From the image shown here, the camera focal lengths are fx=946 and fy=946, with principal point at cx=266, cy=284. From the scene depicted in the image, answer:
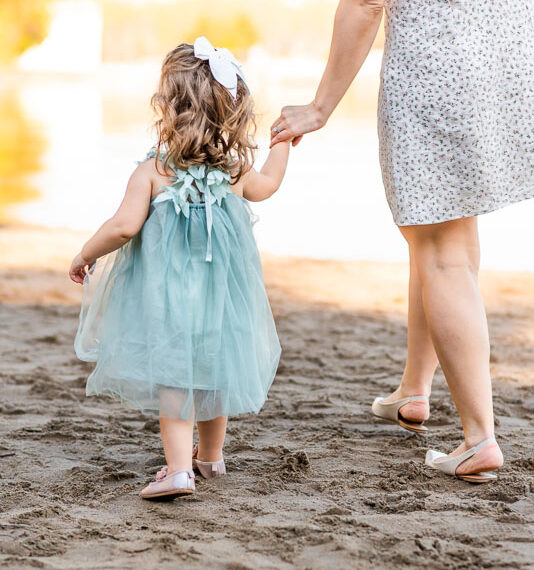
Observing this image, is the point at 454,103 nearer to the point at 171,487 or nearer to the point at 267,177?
the point at 267,177

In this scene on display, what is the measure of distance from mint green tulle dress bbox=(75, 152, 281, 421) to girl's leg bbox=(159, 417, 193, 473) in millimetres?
34

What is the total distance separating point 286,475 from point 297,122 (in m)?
1.04

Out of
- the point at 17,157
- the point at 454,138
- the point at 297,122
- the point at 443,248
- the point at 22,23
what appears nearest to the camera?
the point at 454,138

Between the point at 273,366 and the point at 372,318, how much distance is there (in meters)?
2.40

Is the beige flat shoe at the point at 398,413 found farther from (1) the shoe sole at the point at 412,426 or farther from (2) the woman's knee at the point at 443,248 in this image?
(2) the woman's knee at the point at 443,248

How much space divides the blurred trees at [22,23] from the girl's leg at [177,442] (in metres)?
49.4

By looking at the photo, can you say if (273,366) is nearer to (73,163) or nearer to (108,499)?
(108,499)

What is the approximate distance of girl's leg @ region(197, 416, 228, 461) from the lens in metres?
2.76

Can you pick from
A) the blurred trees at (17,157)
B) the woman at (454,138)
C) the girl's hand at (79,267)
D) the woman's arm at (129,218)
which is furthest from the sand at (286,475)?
the blurred trees at (17,157)

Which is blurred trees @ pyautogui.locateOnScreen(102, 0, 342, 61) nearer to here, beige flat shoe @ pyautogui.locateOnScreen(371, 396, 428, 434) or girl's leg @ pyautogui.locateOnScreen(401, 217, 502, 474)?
beige flat shoe @ pyautogui.locateOnScreen(371, 396, 428, 434)

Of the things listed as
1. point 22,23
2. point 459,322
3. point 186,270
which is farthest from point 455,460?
point 22,23

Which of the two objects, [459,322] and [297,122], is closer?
[459,322]

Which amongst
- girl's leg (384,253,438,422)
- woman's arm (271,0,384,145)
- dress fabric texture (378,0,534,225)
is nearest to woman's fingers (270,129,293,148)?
woman's arm (271,0,384,145)

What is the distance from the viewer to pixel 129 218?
8.48 ft
